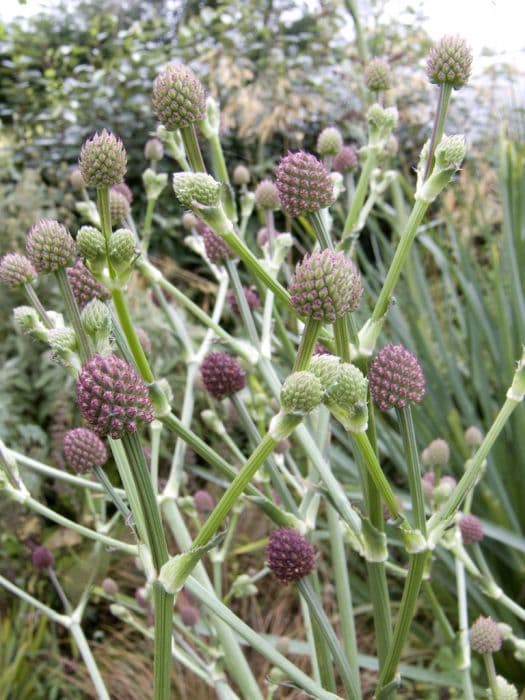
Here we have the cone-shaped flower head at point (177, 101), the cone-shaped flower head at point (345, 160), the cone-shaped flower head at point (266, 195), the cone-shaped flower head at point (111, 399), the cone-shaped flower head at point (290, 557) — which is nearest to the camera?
the cone-shaped flower head at point (111, 399)

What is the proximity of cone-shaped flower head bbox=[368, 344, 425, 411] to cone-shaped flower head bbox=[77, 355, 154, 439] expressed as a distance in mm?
258

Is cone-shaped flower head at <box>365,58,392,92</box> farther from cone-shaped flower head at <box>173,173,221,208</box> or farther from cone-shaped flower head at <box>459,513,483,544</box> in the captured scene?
cone-shaped flower head at <box>459,513,483,544</box>

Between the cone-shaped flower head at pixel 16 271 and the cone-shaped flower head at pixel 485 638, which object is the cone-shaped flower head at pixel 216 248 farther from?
the cone-shaped flower head at pixel 485 638

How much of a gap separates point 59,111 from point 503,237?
3.17 meters

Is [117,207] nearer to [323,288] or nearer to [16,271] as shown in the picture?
[16,271]

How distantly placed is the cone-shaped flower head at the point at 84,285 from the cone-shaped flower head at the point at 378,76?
616mm

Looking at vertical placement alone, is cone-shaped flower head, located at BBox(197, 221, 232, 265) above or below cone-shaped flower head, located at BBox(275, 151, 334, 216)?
below

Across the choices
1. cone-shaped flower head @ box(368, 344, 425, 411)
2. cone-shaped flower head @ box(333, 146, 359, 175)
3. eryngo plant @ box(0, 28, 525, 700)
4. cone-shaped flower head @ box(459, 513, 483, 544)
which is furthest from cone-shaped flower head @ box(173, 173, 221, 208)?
cone-shaped flower head @ box(459, 513, 483, 544)

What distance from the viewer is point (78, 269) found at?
807 millimetres

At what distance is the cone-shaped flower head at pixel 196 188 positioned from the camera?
2.26ft

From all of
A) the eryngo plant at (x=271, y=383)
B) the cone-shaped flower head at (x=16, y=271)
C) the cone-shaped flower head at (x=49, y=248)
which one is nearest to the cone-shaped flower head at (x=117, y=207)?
the eryngo plant at (x=271, y=383)

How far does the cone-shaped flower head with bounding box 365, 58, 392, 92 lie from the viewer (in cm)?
113

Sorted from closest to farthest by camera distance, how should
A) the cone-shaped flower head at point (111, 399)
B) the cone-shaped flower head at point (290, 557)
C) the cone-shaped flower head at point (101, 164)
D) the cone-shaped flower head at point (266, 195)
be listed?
the cone-shaped flower head at point (111, 399) → the cone-shaped flower head at point (101, 164) → the cone-shaped flower head at point (290, 557) → the cone-shaped flower head at point (266, 195)

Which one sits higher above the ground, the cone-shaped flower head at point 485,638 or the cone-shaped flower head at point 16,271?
the cone-shaped flower head at point 16,271
